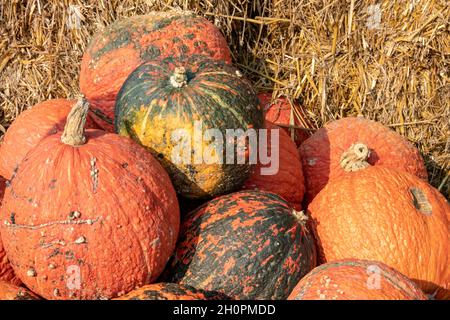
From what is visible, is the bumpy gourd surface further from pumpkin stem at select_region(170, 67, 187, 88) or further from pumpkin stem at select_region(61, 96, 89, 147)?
pumpkin stem at select_region(170, 67, 187, 88)

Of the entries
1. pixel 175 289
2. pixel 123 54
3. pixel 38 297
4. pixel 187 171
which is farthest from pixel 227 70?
pixel 38 297

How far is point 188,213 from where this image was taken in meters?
3.24

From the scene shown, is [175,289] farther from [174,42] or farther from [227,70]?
[174,42]

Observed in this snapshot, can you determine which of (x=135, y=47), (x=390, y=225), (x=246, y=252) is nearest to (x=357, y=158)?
(x=390, y=225)

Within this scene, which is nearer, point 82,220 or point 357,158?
point 82,220

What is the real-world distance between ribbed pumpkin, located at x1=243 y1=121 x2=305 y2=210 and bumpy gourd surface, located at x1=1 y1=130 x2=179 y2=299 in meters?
0.95

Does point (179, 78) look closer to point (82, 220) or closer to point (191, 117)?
point (191, 117)

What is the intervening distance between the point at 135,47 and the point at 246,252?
1.80 m

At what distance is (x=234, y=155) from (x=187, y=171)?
27 centimetres

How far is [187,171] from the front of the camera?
10.1ft

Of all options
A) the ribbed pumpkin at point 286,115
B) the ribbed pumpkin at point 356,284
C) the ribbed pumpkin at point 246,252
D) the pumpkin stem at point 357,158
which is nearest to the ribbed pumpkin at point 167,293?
the ribbed pumpkin at point 246,252

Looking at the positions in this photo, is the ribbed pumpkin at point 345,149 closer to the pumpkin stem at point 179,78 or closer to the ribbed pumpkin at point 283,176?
the ribbed pumpkin at point 283,176

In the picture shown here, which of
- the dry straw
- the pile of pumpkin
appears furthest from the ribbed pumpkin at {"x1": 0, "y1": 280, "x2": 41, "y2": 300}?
the dry straw

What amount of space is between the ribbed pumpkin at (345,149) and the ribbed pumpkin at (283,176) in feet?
0.41
